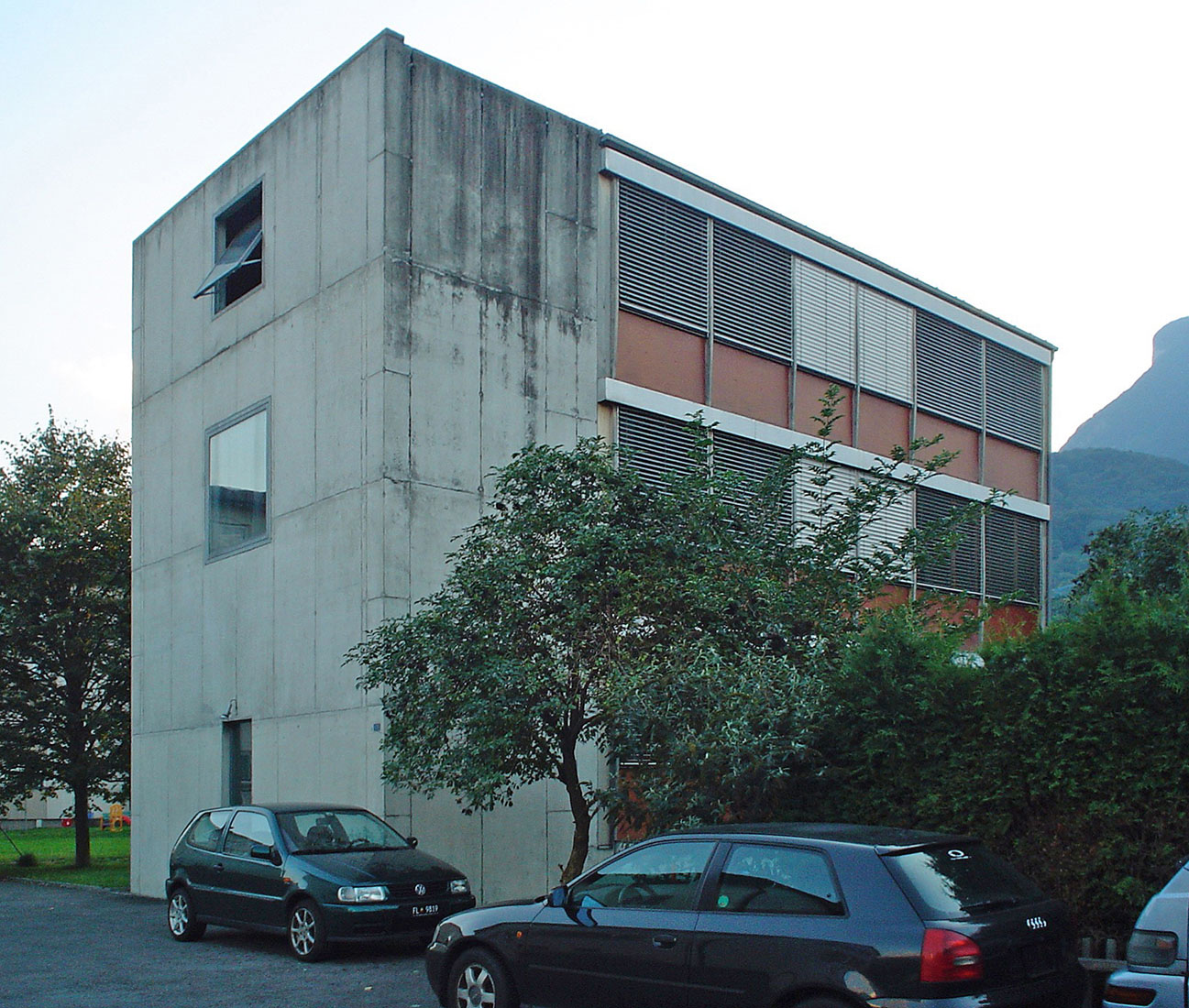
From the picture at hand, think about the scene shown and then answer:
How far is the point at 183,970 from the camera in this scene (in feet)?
41.8

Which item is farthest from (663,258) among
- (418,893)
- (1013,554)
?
(418,893)

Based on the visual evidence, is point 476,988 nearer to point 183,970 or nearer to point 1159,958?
point 1159,958

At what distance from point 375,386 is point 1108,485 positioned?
15575 cm

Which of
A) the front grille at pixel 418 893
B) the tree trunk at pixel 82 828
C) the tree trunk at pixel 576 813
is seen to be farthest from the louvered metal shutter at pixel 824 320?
the tree trunk at pixel 82 828

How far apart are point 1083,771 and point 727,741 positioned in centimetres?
277

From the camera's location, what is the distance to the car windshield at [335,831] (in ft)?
45.5

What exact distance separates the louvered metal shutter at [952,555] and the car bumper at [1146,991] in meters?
17.8

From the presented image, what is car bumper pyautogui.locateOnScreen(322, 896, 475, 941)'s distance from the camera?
12695mm

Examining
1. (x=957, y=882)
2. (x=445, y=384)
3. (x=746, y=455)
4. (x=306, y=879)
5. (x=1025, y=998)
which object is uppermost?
(x=445, y=384)

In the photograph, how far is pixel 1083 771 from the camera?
368 inches

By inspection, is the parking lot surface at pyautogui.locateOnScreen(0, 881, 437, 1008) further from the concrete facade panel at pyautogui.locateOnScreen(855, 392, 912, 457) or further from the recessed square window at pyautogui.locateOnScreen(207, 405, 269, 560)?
the concrete facade panel at pyautogui.locateOnScreen(855, 392, 912, 457)

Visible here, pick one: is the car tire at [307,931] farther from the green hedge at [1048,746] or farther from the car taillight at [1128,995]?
the car taillight at [1128,995]

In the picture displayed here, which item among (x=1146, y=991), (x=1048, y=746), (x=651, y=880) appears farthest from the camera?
(x=1048, y=746)

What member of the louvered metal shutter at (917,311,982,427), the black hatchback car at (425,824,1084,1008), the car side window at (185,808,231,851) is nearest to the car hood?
the car side window at (185,808,231,851)
